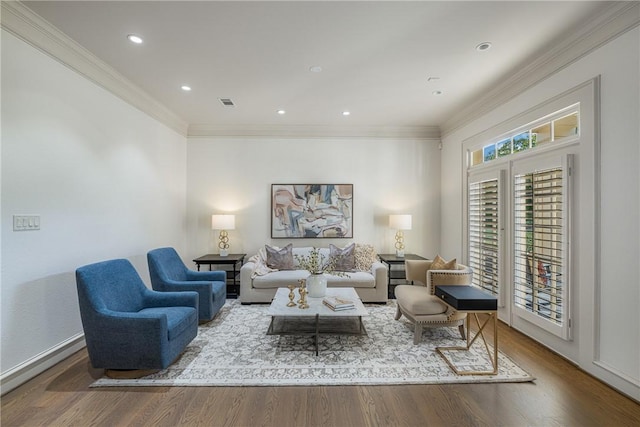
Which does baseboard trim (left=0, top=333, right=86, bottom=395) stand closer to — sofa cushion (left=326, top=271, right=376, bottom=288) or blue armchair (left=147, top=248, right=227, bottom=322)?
blue armchair (left=147, top=248, right=227, bottom=322)

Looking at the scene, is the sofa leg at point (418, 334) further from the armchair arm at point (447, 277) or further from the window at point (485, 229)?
the window at point (485, 229)

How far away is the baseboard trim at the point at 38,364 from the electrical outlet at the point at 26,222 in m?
1.10

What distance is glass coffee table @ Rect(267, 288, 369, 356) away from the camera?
290cm

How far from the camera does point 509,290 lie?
344 centimetres

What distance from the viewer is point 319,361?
2.68 meters

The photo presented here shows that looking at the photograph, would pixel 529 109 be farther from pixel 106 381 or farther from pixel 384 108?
pixel 106 381

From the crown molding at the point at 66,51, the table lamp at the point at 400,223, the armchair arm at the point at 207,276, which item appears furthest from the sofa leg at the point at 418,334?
the crown molding at the point at 66,51

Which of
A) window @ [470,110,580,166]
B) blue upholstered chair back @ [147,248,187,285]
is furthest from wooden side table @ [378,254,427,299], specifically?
blue upholstered chair back @ [147,248,187,285]

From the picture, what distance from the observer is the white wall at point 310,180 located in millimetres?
5234

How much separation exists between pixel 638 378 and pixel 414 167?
3.88 metres

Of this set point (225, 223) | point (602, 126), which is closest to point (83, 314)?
point (225, 223)

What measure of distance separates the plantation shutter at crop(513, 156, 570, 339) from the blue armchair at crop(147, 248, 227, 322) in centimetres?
363

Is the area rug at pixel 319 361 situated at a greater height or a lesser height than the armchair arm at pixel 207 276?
lesser

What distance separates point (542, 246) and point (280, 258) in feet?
11.3
